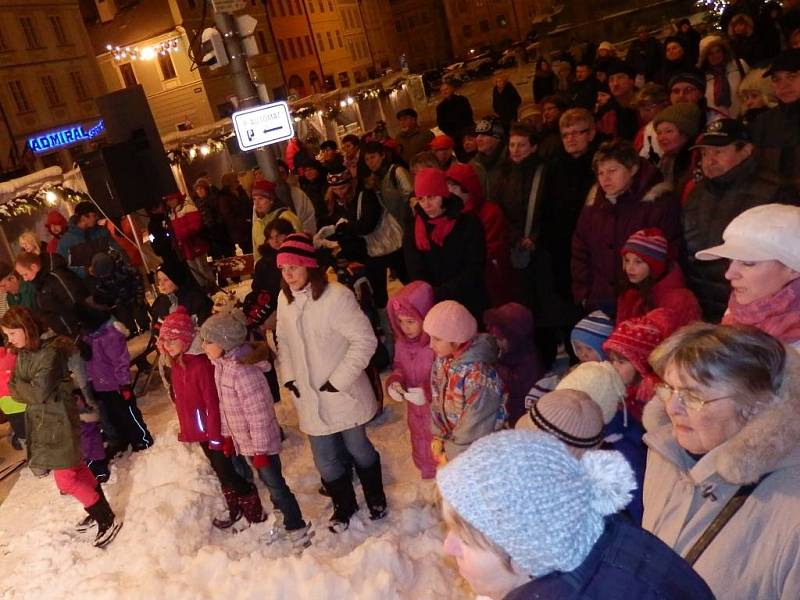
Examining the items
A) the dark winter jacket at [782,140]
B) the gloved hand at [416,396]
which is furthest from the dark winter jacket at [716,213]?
the gloved hand at [416,396]

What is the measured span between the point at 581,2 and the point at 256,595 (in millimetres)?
25802

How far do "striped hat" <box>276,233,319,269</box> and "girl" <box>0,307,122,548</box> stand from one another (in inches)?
81.3

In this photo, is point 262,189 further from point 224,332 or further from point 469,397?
point 469,397

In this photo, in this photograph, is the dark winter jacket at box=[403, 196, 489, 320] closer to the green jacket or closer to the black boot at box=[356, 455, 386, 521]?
the black boot at box=[356, 455, 386, 521]

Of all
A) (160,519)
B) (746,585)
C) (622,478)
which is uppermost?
(622,478)

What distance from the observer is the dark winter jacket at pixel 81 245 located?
329 inches

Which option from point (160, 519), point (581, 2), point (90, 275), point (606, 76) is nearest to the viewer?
point (160, 519)

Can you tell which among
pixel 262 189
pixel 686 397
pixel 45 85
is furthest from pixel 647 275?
pixel 45 85

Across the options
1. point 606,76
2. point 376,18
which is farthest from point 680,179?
point 376,18

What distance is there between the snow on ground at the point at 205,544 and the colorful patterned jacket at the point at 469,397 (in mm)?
767

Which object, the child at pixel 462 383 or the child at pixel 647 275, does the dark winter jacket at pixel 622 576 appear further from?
the child at pixel 647 275

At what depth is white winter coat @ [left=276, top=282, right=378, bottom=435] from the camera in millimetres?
4020

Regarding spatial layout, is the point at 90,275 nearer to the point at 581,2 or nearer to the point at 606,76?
the point at 606,76

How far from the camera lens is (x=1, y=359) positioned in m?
5.60
